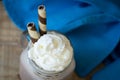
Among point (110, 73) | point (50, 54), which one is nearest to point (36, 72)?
point (50, 54)

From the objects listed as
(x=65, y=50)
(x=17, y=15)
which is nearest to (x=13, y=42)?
(x=17, y=15)

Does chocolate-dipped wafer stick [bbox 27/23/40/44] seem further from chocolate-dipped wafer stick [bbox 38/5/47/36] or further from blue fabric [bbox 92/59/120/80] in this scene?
blue fabric [bbox 92/59/120/80]

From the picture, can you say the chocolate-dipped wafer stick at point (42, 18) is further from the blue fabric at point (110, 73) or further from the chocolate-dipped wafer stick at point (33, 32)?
the blue fabric at point (110, 73)

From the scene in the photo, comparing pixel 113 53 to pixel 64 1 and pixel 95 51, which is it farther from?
pixel 64 1

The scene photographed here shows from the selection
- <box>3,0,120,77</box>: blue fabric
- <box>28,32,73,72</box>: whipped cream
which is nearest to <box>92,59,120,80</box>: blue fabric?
<box>3,0,120,77</box>: blue fabric

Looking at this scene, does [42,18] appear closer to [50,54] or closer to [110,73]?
[50,54]

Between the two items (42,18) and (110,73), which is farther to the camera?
(110,73)
